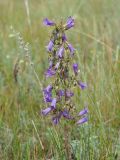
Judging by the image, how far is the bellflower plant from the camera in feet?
7.71

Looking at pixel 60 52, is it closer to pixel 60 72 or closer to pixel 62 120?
pixel 60 72

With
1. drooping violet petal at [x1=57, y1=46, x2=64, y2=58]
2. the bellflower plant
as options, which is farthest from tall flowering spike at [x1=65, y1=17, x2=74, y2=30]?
drooping violet petal at [x1=57, y1=46, x2=64, y2=58]

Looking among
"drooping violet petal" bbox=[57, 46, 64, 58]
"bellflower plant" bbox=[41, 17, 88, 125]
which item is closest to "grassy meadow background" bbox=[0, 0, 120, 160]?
"bellflower plant" bbox=[41, 17, 88, 125]

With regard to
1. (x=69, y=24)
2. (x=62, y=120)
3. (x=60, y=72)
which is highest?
(x=69, y=24)

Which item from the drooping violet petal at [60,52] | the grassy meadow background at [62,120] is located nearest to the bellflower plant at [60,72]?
the drooping violet petal at [60,52]

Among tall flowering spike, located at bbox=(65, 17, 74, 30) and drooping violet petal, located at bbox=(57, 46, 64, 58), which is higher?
tall flowering spike, located at bbox=(65, 17, 74, 30)

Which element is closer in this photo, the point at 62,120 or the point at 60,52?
the point at 60,52

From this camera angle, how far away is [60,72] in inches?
93.0

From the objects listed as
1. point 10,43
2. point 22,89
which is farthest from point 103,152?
point 10,43

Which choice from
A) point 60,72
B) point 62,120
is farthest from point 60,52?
point 62,120

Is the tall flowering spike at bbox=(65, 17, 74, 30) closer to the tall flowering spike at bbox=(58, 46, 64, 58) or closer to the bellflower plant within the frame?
the bellflower plant

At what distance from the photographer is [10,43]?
5.02 meters

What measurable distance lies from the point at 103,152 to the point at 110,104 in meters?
0.67

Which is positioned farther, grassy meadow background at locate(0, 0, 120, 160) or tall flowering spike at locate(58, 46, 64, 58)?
grassy meadow background at locate(0, 0, 120, 160)
